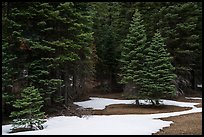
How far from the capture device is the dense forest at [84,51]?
15695 mm

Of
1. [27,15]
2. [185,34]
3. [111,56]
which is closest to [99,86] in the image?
[111,56]

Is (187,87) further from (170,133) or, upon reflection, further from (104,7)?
(170,133)

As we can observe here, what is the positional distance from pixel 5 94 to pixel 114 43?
17898 mm

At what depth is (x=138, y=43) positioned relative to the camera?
21.9 m

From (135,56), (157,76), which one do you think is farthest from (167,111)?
(135,56)

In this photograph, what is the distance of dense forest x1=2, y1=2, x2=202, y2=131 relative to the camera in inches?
618

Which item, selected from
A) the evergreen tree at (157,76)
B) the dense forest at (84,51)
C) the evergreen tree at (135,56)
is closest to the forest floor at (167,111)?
the dense forest at (84,51)

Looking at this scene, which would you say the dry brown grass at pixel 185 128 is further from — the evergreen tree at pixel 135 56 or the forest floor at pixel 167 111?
the evergreen tree at pixel 135 56

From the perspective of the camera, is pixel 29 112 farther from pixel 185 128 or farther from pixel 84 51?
pixel 84 51

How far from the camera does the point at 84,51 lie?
20062 millimetres

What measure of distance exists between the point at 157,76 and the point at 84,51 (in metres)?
4.96

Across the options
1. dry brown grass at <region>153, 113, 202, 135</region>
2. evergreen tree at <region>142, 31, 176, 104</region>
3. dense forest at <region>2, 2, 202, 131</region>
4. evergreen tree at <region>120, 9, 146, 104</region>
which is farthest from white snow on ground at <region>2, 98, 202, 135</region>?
evergreen tree at <region>120, 9, 146, 104</region>

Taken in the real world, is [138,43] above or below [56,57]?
above

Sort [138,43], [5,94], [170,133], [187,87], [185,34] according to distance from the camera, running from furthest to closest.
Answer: [187,87], [185,34], [138,43], [5,94], [170,133]
